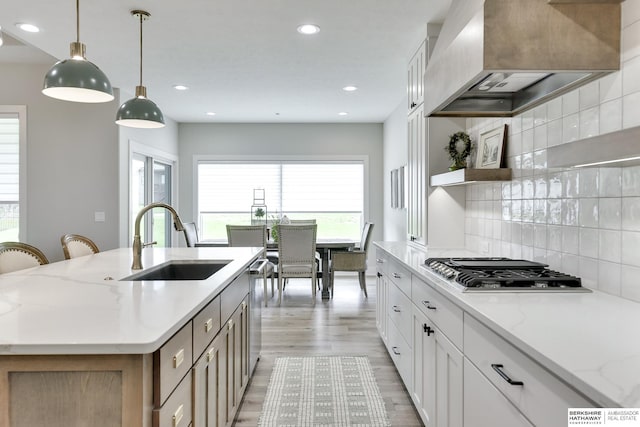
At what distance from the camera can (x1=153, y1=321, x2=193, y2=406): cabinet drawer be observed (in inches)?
43.4

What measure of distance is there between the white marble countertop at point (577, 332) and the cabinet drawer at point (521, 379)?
0.05 meters

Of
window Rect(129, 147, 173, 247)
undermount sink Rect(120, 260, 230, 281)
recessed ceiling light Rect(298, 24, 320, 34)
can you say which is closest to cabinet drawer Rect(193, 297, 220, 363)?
undermount sink Rect(120, 260, 230, 281)

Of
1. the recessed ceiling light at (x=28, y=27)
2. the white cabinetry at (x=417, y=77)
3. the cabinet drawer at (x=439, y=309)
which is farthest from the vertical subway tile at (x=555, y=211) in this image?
the recessed ceiling light at (x=28, y=27)

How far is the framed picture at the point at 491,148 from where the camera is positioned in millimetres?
2506

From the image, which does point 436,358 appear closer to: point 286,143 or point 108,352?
point 108,352

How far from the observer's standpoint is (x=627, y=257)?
4.96 feet

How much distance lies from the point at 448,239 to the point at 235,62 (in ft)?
8.59

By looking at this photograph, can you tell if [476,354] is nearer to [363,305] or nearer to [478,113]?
[478,113]

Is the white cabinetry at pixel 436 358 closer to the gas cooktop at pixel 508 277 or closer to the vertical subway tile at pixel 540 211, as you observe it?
the gas cooktop at pixel 508 277

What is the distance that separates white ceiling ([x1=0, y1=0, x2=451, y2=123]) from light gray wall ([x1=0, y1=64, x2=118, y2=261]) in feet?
1.41

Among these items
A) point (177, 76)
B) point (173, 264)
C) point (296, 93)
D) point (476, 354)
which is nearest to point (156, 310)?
point (476, 354)

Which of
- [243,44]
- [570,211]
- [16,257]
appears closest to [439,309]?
[570,211]

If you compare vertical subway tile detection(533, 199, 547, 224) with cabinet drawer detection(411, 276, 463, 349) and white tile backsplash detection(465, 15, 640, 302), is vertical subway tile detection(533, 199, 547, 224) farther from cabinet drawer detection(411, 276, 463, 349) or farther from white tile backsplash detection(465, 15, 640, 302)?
cabinet drawer detection(411, 276, 463, 349)

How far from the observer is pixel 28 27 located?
3152 mm
